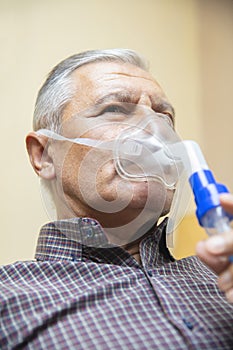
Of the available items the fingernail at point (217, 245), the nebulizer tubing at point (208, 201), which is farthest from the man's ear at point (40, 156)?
the fingernail at point (217, 245)

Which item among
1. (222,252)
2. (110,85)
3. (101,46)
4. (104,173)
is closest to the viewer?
(222,252)

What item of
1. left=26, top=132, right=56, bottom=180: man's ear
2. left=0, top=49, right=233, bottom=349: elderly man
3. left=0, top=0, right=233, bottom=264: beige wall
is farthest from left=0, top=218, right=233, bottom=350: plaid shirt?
left=0, top=0, right=233, bottom=264: beige wall

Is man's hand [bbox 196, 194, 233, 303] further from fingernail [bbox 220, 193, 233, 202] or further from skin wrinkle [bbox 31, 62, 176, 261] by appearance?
skin wrinkle [bbox 31, 62, 176, 261]

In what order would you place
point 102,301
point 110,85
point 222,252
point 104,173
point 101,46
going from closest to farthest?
point 222,252 < point 102,301 < point 104,173 < point 110,85 < point 101,46

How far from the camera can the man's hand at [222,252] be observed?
23.9 inches

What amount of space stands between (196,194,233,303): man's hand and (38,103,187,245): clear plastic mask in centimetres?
33

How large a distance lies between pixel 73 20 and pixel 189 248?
0.78 m

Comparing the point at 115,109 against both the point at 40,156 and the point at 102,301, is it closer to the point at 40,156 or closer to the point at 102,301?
the point at 40,156

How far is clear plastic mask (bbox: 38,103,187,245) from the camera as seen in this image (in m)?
0.97

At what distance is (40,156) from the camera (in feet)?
3.86

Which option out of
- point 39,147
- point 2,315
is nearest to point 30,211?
point 39,147

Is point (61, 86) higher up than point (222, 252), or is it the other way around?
point (61, 86)

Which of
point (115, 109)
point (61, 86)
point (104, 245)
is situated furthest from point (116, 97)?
point (104, 245)

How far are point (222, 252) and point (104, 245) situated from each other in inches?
16.6
